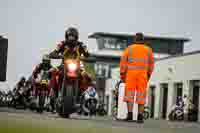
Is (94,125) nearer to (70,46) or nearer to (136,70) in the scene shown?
(70,46)

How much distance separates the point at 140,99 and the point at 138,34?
1.26 meters

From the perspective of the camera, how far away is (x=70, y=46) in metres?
14.5

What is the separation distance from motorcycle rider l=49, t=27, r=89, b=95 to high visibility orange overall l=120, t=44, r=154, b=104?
2.89ft

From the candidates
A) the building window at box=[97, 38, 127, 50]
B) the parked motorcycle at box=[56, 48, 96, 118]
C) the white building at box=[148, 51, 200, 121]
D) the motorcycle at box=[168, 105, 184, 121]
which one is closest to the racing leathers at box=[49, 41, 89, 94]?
the parked motorcycle at box=[56, 48, 96, 118]

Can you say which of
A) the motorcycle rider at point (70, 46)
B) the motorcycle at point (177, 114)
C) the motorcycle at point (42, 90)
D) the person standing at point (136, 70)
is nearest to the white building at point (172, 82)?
the motorcycle at point (177, 114)

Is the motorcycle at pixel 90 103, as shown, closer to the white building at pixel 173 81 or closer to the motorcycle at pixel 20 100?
the motorcycle at pixel 20 100

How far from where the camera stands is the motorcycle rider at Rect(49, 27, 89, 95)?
14.3 meters

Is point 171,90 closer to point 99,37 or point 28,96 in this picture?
point 28,96

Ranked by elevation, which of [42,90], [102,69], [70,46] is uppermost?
[102,69]

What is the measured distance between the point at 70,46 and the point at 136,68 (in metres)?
1.38

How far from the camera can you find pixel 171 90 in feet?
150

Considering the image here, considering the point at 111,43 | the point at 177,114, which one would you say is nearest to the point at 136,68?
the point at 177,114

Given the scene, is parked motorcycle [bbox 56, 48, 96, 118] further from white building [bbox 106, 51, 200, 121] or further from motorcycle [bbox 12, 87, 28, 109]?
white building [bbox 106, 51, 200, 121]

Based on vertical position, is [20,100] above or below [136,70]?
below
